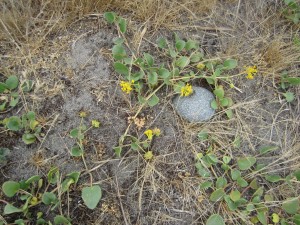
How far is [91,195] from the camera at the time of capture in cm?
178

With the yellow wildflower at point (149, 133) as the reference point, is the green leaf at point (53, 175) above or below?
below

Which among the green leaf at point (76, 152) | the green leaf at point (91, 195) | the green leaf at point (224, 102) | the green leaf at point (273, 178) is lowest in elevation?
the green leaf at point (273, 178)

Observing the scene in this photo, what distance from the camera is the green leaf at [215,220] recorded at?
185 centimetres

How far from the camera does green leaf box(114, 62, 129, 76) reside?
1.95m

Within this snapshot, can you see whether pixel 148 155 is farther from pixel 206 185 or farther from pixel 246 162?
pixel 246 162

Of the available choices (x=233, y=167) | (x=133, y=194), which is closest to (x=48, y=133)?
(x=133, y=194)

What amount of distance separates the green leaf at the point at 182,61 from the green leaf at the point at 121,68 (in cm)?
31

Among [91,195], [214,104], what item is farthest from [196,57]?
[91,195]

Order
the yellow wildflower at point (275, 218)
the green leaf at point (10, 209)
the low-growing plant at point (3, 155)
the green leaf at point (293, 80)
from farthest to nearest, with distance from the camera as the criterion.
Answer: the green leaf at point (293, 80), the yellow wildflower at point (275, 218), the low-growing plant at point (3, 155), the green leaf at point (10, 209)

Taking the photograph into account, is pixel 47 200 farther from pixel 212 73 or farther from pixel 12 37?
pixel 212 73

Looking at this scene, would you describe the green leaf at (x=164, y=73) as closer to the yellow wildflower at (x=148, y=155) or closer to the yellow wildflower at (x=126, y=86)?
the yellow wildflower at (x=126, y=86)

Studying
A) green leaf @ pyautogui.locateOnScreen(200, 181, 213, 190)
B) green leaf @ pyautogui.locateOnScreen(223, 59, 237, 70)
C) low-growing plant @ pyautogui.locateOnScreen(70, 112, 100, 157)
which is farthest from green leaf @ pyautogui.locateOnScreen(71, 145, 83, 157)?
green leaf @ pyautogui.locateOnScreen(223, 59, 237, 70)

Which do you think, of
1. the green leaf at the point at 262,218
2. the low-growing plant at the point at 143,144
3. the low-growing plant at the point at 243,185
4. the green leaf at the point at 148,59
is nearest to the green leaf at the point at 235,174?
the low-growing plant at the point at 243,185

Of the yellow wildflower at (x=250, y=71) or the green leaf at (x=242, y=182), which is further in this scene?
the yellow wildflower at (x=250, y=71)
